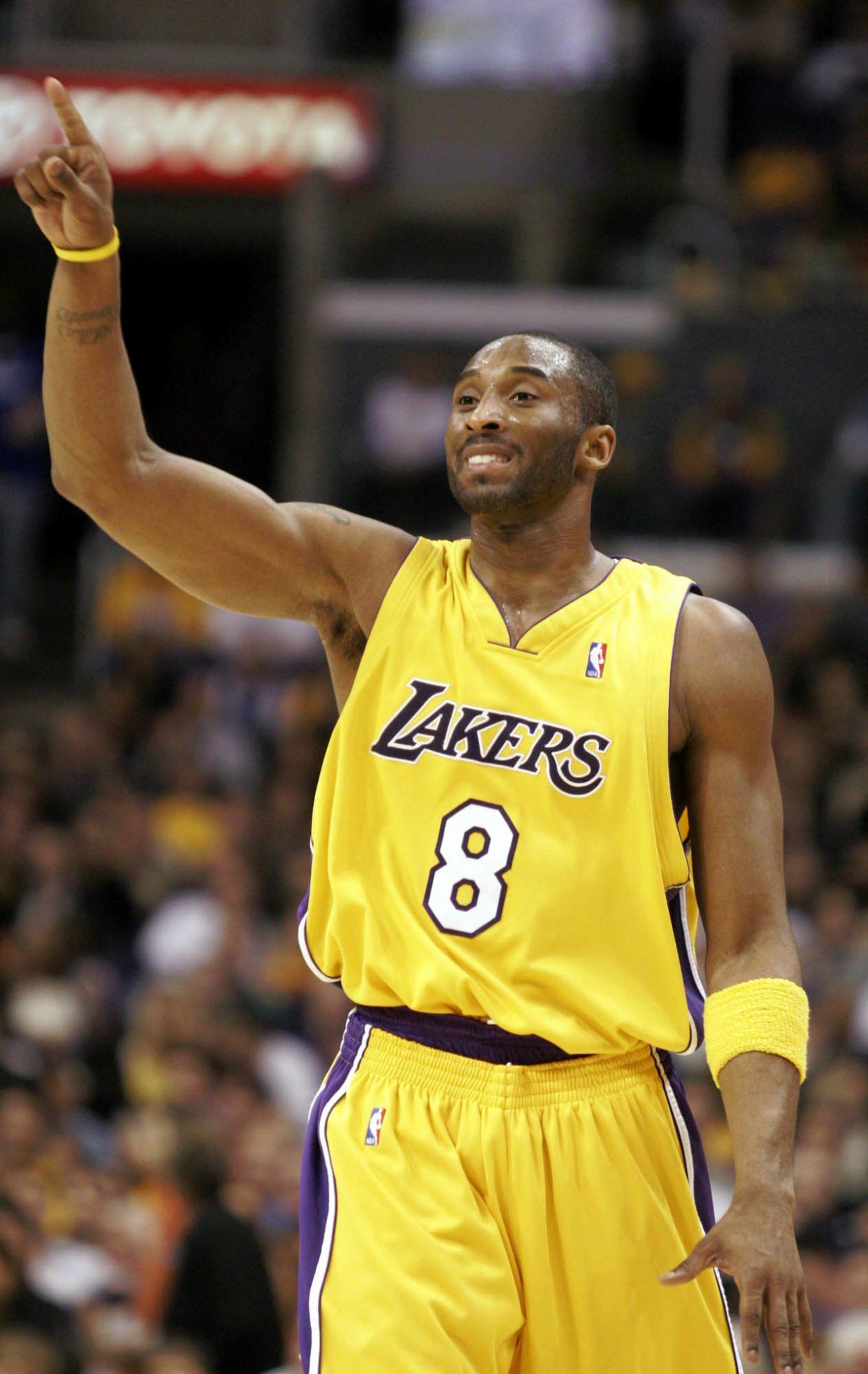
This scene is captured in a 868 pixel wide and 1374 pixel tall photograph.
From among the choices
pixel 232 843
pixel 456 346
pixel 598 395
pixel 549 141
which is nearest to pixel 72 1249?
pixel 232 843

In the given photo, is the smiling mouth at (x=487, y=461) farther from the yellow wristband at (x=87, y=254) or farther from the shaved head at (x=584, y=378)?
the yellow wristband at (x=87, y=254)

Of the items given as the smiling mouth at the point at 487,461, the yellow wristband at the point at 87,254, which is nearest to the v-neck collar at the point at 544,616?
the smiling mouth at the point at 487,461

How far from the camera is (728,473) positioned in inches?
579

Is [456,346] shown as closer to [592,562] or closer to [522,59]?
[522,59]

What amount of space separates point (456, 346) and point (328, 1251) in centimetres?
1294

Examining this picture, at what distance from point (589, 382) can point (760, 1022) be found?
4.54 ft

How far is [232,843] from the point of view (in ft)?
40.2

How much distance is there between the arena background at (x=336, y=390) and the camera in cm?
1103

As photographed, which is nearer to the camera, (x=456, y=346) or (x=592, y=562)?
(x=592, y=562)

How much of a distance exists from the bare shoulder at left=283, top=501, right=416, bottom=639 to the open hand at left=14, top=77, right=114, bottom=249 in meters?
0.71

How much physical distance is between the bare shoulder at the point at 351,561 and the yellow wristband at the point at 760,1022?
1.08 metres

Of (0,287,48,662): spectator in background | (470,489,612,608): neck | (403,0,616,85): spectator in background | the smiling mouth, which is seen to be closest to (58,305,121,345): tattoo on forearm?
the smiling mouth

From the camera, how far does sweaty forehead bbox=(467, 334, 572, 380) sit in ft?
13.7

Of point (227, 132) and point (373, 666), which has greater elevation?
point (227, 132)
